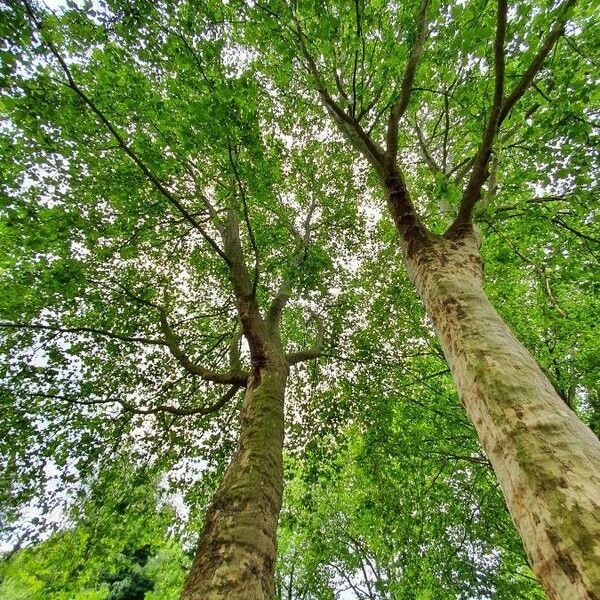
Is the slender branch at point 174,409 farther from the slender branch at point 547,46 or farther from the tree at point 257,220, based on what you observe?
the slender branch at point 547,46

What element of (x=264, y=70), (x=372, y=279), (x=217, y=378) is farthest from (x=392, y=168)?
(x=372, y=279)

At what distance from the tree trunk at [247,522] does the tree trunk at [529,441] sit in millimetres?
2139

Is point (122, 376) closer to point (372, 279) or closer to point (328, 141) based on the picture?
point (372, 279)

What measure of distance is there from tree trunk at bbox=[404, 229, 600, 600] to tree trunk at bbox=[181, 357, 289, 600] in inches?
84.2

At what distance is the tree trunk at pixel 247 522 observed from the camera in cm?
273

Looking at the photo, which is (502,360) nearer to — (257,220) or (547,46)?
(547,46)

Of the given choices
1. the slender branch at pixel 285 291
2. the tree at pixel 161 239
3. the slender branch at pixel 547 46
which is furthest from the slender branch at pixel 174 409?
the slender branch at pixel 547 46

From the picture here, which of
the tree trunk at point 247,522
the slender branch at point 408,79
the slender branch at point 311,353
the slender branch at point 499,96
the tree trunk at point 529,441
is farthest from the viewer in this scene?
the slender branch at point 311,353

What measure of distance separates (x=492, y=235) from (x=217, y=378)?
7809 millimetres

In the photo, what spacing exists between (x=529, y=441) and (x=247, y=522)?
8.42ft

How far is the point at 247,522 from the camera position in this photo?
3.29 m

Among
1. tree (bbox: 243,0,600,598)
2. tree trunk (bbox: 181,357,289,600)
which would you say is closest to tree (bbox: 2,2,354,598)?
tree trunk (bbox: 181,357,289,600)

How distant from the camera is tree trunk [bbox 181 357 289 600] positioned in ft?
8.97

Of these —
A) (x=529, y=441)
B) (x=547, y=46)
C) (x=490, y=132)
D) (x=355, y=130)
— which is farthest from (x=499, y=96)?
(x=529, y=441)
